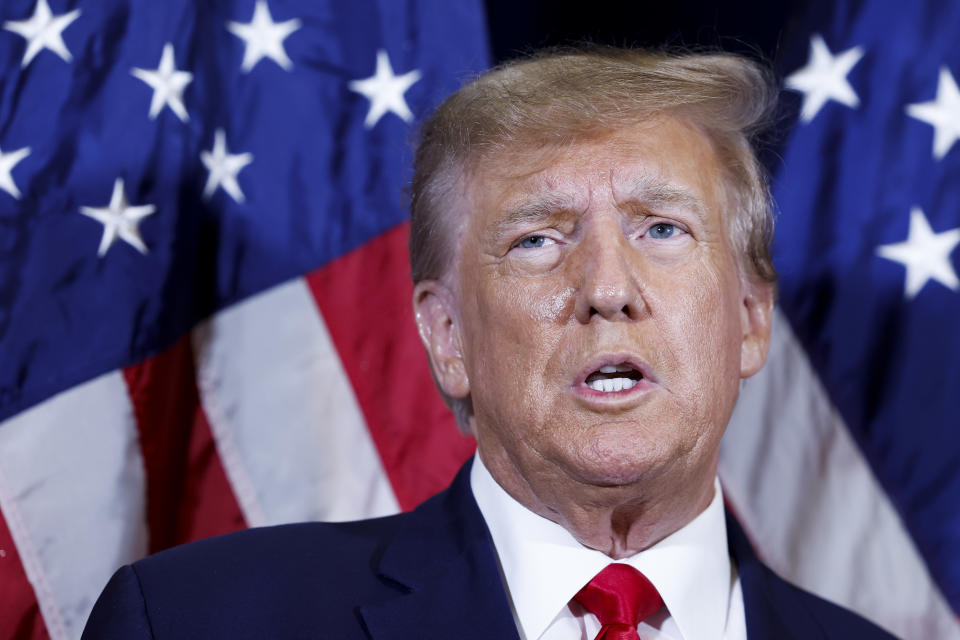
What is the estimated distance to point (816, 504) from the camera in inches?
102

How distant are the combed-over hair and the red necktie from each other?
1.48ft

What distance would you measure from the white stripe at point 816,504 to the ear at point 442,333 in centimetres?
95

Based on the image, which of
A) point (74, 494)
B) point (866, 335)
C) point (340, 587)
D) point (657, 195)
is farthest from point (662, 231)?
point (74, 494)

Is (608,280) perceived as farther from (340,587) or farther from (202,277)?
(202,277)

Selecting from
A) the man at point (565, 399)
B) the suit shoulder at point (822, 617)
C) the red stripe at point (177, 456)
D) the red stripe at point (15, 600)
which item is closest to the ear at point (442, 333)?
the man at point (565, 399)

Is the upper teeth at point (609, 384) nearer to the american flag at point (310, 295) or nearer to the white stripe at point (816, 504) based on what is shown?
the american flag at point (310, 295)

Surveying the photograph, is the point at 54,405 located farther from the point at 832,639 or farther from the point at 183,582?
the point at 832,639

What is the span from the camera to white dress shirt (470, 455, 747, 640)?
1.79 m

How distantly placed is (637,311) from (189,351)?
104 cm

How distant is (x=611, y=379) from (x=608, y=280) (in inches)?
6.3

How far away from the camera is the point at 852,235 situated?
2.57 metres

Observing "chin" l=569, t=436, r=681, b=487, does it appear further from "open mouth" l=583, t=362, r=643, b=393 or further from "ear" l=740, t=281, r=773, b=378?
"ear" l=740, t=281, r=773, b=378

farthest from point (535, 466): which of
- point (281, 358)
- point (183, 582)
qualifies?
point (281, 358)

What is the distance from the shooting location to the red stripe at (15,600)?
1979 millimetres
